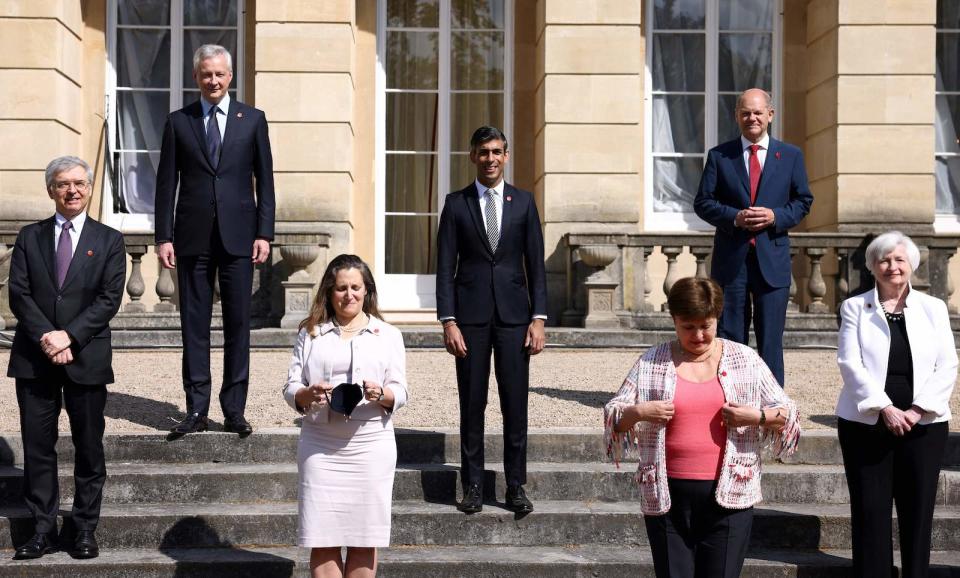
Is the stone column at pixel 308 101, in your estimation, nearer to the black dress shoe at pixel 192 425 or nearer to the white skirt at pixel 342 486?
the black dress shoe at pixel 192 425

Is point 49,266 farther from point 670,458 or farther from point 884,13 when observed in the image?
point 884,13

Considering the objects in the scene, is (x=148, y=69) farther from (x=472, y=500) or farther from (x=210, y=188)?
(x=472, y=500)

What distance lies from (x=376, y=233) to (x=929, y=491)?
917 cm

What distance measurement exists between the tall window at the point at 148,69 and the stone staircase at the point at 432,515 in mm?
7780

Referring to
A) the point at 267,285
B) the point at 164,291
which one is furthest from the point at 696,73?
the point at 164,291

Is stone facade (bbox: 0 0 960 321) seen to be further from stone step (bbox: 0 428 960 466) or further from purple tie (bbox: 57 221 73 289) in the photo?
purple tie (bbox: 57 221 73 289)

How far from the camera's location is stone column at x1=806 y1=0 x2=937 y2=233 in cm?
1241

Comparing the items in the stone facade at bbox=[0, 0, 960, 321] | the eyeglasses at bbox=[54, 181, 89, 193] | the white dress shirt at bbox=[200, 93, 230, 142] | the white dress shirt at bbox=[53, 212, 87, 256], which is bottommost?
the white dress shirt at bbox=[53, 212, 87, 256]

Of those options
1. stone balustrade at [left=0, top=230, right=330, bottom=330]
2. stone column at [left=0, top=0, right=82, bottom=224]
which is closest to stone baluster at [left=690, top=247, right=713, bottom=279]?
stone balustrade at [left=0, top=230, right=330, bottom=330]

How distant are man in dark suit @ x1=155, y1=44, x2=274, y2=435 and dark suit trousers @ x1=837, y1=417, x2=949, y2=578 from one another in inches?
128

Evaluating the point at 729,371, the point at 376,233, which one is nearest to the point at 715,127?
the point at 376,233

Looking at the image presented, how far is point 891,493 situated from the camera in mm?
5121

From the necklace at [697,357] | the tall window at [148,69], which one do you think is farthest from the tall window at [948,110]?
the necklace at [697,357]

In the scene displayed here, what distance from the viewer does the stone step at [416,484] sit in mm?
6039
